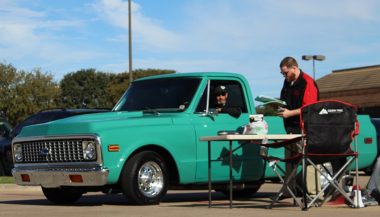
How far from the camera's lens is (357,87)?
2288 inches

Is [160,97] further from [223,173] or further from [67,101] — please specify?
[67,101]

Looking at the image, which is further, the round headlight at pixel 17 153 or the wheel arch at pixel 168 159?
the round headlight at pixel 17 153

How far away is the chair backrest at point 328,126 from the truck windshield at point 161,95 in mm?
2354

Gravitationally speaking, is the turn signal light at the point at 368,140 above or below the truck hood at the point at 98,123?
below

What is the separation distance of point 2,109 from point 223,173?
57028mm

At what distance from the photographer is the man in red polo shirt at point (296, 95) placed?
10.2 meters

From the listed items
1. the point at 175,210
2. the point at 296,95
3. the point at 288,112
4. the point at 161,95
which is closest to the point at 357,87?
the point at 161,95

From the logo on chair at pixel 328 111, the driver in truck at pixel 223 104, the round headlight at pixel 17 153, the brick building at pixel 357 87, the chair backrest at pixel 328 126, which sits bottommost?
the round headlight at pixel 17 153

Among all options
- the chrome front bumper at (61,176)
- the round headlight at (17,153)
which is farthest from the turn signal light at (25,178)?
the round headlight at (17,153)

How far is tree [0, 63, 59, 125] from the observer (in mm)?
65500

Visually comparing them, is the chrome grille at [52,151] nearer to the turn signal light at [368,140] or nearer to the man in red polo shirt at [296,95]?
the man in red polo shirt at [296,95]

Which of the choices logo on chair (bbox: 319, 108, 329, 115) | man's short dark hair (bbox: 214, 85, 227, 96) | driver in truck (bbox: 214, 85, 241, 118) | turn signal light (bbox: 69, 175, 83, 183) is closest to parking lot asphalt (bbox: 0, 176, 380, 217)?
turn signal light (bbox: 69, 175, 83, 183)

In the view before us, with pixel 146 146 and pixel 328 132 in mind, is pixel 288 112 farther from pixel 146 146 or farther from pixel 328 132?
pixel 146 146

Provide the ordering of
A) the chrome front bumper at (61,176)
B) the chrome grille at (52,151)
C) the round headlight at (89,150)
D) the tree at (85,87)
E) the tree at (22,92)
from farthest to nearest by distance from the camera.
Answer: the tree at (85,87) < the tree at (22,92) < the chrome grille at (52,151) < the round headlight at (89,150) < the chrome front bumper at (61,176)
